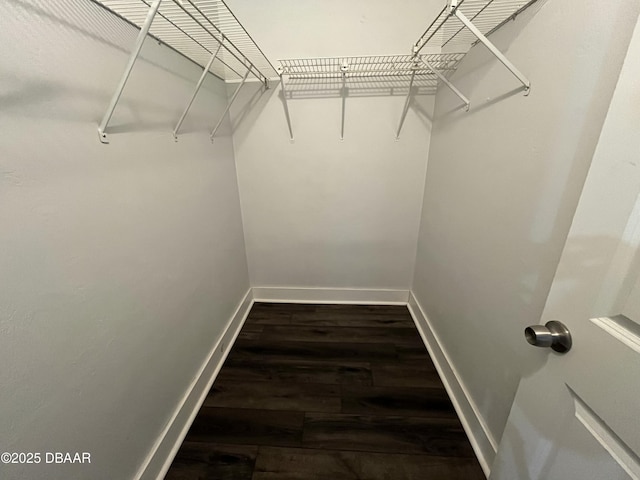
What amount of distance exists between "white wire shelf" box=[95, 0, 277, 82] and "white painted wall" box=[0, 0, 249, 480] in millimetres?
71

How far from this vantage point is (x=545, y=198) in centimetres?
78

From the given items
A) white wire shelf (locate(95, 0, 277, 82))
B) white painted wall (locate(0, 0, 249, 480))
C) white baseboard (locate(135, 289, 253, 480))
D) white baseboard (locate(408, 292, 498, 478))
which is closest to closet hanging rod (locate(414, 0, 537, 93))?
white wire shelf (locate(95, 0, 277, 82))

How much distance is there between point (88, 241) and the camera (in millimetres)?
747

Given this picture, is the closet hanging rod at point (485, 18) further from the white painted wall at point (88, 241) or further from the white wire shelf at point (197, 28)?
the white painted wall at point (88, 241)

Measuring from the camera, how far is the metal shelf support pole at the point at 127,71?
2.11ft

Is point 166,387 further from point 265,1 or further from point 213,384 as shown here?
point 265,1

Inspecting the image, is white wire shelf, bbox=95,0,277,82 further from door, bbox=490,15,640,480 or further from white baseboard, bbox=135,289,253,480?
white baseboard, bbox=135,289,253,480

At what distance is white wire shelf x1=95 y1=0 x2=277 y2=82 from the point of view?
87 cm

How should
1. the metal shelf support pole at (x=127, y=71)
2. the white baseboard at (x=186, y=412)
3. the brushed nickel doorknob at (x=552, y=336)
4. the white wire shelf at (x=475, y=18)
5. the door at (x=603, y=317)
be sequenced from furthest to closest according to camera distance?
the white baseboard at (x=186, y=412)
the white wire shelf at (x=475, y=18)
the metal shelf support pole at (x=127, y=71)
the brushed nickel doorknob at (x=552, y=336)
the door at (x=603, y=317)

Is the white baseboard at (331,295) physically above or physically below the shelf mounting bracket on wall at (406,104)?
below

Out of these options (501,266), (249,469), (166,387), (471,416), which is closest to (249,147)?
(166,387)

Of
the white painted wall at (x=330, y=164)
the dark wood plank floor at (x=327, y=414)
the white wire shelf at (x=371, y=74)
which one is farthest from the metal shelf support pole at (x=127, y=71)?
the dark wood plank floor at (x=327, y=414)

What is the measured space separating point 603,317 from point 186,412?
5.38 ft

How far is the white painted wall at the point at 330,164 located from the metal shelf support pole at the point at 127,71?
3.60 feet
